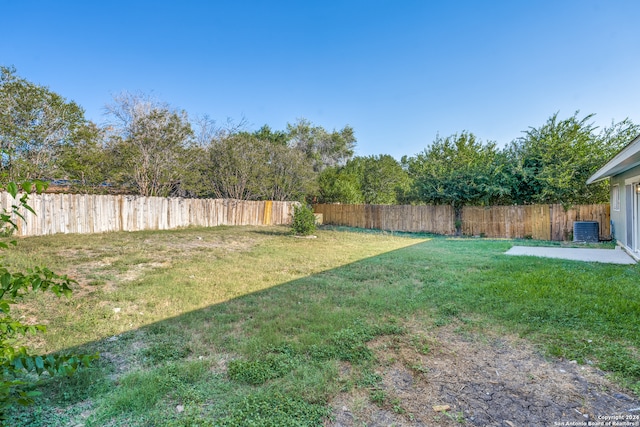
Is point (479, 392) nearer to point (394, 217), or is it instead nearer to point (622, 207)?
point (622, 207)

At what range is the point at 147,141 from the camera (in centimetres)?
1163

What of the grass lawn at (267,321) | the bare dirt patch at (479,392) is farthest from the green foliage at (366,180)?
the bare dirt patch at (479,392)

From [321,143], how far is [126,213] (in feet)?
52.1

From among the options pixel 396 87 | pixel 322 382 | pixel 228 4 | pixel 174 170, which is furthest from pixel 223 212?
pixel 322 382

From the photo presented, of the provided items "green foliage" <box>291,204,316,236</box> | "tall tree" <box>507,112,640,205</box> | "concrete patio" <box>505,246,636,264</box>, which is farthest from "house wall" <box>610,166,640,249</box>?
"green foliage" <box>291,204,316,236</box>

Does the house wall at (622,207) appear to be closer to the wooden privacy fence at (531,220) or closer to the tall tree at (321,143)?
the wooden privacy fence at (531,220)

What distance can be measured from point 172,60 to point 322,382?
12.9 m

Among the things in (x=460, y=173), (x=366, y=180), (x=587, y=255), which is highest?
(x=366, y=180)

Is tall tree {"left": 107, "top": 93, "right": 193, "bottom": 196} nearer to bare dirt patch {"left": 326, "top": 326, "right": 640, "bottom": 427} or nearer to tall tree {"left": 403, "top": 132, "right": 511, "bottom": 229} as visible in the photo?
tall tree {"left": 403, "top": 132, "right": 511, "bottom": 229}

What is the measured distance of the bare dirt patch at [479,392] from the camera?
184 cm

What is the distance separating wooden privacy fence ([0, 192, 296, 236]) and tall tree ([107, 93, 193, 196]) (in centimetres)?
126

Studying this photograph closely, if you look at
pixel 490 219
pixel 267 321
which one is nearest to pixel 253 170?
pixel 490 219

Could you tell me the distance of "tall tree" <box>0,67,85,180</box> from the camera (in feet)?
28.1

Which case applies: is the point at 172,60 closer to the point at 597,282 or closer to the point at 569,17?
the point at 569,17
